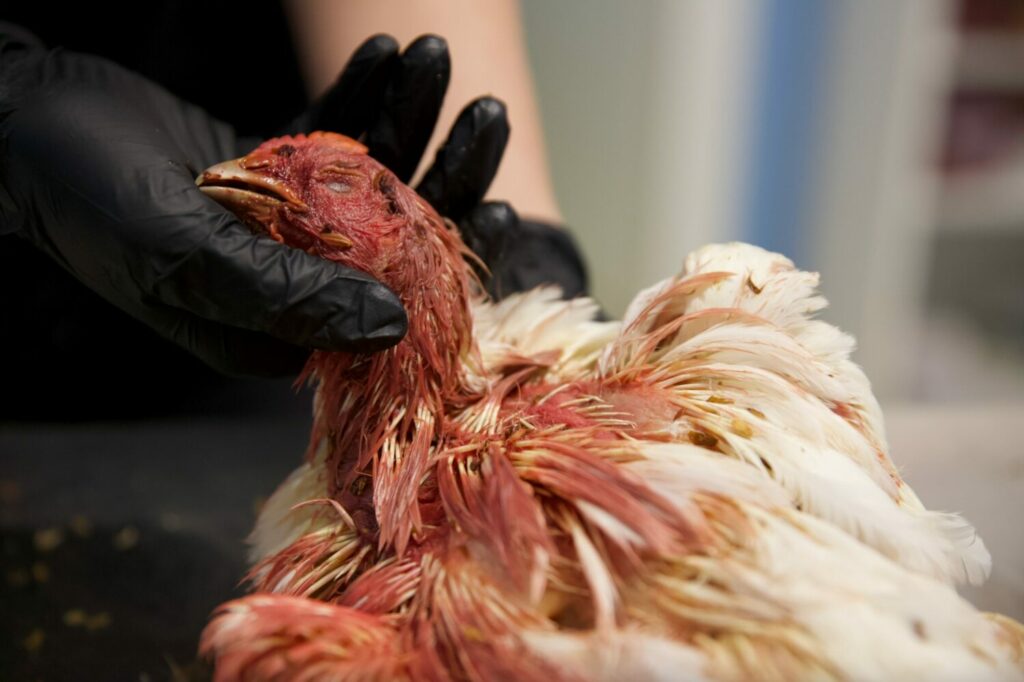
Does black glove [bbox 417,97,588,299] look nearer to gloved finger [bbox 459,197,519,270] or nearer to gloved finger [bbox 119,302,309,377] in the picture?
gloved finger [bbox 459,197,519,270]

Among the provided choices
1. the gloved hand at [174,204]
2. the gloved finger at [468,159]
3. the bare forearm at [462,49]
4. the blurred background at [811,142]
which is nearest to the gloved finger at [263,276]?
the gloved hand at [174,204]

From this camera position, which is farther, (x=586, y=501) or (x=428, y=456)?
(x=428, y=456)

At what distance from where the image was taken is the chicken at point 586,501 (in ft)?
1.44

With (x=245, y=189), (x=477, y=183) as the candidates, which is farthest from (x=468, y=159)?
(x=245, y=189)

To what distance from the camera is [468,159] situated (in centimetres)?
79

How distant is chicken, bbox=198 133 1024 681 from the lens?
1.44ft

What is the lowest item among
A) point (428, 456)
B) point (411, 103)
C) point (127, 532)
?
point (127, 532)

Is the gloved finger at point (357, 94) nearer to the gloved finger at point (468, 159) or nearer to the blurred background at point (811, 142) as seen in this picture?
the gloved finger at point (468, 159)

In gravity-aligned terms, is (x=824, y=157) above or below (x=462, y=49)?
below

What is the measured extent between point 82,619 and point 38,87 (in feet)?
1.51

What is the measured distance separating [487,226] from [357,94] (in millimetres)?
Answer: 177

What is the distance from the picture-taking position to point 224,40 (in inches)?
46.4

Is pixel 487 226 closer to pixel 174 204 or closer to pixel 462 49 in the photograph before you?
pixel 174 204

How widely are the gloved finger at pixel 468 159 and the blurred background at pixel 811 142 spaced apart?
1127mm
